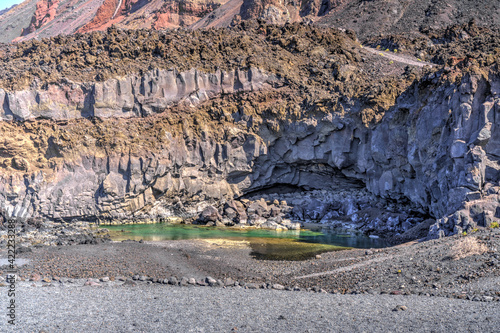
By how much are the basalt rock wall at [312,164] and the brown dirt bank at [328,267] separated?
546 cm

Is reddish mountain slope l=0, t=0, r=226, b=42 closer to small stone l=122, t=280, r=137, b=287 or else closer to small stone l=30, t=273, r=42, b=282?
small stone l=30, t=273, r=42, b=282

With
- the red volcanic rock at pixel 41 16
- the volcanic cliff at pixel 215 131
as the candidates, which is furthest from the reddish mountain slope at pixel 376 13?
the red volcanic rock at pixel 41 16

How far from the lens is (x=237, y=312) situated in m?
9.05

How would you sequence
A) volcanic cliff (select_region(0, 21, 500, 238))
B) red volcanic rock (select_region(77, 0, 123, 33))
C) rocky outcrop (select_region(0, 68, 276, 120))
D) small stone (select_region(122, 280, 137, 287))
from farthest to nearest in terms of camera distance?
red volcanic rock (select_region(77, 0, 123, 33))
rocky outcrop (select_region(0, 68, 276, 120))
volcanic cliff (select_region(0, 21, 500, 238))
small stone (select_region(122, 280, 137, 287))

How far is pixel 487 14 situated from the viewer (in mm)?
54750

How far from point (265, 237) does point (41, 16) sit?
312 ft

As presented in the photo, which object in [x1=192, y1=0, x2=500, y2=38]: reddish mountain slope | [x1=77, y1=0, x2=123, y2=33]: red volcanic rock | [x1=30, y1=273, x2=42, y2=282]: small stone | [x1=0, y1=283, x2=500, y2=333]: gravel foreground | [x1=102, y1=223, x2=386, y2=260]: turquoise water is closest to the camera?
[x1=0, y1=283, x2=500, y2=333]: gravel foreground

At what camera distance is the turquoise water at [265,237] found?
798 inches

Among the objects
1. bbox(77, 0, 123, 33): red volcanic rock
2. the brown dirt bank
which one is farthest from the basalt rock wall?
bbox(77, 0, 123, 33): red volcanic rock

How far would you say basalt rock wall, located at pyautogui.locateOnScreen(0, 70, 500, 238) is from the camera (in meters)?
20.7

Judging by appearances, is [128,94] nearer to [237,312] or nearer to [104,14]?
[237,312]

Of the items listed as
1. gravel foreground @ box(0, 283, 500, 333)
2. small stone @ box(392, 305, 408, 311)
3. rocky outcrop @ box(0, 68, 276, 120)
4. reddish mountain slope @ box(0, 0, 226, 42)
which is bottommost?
gravel foreground @ box(0, 283, 500, 333)

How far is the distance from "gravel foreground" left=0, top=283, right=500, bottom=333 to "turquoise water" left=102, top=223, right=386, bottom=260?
851cm

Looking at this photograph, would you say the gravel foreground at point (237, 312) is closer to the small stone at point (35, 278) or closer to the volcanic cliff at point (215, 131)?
the small stone at point (35, 278)
